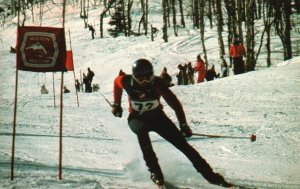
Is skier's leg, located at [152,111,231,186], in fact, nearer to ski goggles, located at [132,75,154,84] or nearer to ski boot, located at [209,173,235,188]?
ski boot, located at [209,173,235,188]

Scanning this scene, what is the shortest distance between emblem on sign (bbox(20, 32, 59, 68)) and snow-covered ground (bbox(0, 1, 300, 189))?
1.46m

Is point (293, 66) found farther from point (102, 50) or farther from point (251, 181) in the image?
point (102, 50)

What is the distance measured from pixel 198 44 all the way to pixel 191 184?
109 feet

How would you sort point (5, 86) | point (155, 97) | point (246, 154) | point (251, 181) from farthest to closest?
point (5, 86), point (246, 154), point (251, 181), point (155, 97)

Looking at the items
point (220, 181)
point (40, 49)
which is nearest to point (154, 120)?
point (220, 181)

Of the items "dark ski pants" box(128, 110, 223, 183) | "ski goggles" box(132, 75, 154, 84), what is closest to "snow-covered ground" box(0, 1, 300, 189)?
"dark ski pants" box(128, 110, 223, 183)

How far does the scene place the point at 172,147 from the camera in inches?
331

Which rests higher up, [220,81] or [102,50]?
[102,50]

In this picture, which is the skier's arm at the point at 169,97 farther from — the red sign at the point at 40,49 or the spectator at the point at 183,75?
the spectator at the point at 183,75

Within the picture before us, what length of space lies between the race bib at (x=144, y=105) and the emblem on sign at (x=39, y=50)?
1194 millimetres

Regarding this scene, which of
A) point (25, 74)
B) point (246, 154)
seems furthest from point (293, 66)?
point (25, 74)

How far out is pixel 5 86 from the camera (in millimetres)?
29766

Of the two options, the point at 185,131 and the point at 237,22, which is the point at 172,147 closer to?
the point at 185,131

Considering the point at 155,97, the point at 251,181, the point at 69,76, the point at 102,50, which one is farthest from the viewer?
the point at 102,50
